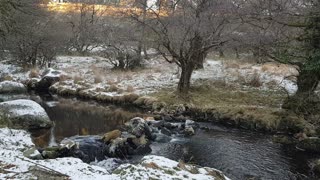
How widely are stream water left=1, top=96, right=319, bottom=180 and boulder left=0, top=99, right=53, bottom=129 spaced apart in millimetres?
654

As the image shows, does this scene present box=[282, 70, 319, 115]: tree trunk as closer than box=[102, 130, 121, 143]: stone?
No

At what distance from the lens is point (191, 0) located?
22.6 metres

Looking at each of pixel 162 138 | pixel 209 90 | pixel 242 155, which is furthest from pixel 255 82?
pixel 242 155

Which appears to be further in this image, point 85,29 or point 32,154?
point 85,29

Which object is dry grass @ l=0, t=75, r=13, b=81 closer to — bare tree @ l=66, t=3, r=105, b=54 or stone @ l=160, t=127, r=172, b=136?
bare tree @ l=66, t=3, r=105, b=54

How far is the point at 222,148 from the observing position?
44.4 feet

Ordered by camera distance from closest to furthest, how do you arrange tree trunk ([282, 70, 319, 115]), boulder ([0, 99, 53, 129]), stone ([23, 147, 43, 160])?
stone ([23, 147, 43, 160])
boulder ([0, 99, 53, 129])
tree trunk ([282, 70, 319, 115])

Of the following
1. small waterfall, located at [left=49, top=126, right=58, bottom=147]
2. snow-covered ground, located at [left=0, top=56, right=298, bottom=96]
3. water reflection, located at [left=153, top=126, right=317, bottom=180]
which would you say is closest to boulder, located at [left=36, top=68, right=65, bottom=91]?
snow-covered ground, located at [left=0, top=56, right=298, bottom=96]

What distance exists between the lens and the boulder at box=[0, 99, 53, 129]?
1491 centimetres

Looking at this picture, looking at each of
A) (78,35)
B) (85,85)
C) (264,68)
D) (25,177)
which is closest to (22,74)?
(85,85)

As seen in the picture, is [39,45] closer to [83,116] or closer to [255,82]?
[83,116]

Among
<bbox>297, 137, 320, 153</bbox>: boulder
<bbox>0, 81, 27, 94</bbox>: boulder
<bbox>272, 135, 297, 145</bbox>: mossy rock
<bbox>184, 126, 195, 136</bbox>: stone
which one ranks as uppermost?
<bbox>297, 137, 320, 153</bbox>: boulder

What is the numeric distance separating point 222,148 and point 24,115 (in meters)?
7.70

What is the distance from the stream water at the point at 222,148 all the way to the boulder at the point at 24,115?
0.65 metres
